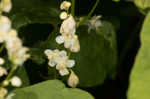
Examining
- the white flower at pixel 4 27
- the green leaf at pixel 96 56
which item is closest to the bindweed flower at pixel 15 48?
the white flower at pixel 4 27

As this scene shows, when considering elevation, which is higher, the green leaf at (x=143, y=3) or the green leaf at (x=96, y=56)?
the green leaf at (x=143, y=3)

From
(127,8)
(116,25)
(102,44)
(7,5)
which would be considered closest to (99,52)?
(102,44)

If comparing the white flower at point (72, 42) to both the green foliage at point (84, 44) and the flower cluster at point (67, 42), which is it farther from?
the green foliage at point (84, 44)

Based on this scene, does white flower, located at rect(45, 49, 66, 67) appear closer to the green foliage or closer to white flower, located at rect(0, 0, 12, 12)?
the green foliage

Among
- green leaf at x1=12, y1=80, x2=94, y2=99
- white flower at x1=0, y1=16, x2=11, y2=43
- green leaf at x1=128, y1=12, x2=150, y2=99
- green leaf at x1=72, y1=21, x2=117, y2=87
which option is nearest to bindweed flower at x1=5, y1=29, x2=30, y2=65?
white flower at x1=0, y1=16, x2=11, y2=43

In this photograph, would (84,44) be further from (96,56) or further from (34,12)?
(34,12)

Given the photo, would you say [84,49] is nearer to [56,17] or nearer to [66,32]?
[56,17]
